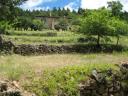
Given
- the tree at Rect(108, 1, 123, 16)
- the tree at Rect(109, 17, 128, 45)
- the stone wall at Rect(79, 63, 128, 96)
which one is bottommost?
the stone wall at Rect(79, 63, 128, 96)

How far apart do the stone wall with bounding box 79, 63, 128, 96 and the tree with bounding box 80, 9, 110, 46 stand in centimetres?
1198

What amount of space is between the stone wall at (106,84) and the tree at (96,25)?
39.3ft

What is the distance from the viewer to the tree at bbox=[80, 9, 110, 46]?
29625mm

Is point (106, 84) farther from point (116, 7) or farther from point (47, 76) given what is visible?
point (116, 7)

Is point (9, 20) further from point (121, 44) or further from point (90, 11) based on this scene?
point (121, 44)

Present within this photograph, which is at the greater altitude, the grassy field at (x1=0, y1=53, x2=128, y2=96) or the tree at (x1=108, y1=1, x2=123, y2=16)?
the tree at (x1=108, y1=1, x2=123, y2=16)

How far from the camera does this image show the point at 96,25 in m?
29.7

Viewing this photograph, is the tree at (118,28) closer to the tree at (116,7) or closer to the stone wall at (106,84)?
the tree at (116,7)

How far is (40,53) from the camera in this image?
2591 cm

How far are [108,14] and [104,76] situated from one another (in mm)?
15377

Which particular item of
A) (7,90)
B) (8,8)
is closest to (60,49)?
(8,8)

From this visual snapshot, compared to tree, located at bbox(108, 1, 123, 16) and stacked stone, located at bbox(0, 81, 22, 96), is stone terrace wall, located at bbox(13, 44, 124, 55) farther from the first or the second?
tree, located at bbox(108, 1, 123, 16)

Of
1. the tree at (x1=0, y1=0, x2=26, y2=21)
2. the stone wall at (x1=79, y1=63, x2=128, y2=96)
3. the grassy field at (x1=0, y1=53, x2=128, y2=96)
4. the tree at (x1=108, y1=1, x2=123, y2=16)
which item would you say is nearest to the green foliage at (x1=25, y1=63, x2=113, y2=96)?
the grassy field at (x1=0, y1=53, x2=128, y2=96)

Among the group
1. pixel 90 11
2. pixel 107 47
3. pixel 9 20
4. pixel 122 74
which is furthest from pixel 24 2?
pixel 122 74
